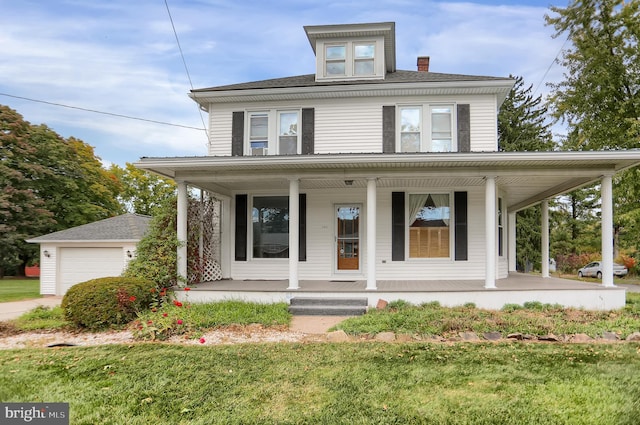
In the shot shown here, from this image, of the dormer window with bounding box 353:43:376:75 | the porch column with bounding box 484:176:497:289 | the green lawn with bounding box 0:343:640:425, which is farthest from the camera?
the dormer window with bounding box 353:43:376:75

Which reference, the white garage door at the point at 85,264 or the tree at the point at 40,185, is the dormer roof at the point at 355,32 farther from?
the tree at the point at 40,185

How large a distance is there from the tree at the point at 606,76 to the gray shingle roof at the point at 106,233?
18940 mm

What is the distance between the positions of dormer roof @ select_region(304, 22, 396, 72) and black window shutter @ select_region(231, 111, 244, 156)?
10.6 ft

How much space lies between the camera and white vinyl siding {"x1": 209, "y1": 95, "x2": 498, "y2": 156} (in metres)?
10.9

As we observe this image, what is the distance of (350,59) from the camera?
11992mm

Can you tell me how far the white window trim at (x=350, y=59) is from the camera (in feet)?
38.7

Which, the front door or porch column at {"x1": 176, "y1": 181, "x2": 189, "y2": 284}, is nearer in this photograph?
porch column at {"x1": 176, "y1": 181, "x2": 189, "y2": 284}

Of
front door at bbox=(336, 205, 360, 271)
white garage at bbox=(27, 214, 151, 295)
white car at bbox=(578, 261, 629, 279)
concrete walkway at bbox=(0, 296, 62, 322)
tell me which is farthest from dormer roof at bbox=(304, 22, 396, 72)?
white car at bbox=(578, 261, 629, 279)

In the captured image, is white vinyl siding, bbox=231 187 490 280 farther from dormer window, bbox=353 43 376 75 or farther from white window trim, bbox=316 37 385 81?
dormer window, bbox=353 43 376 75

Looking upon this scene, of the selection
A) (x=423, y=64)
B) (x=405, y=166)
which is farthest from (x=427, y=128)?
(x=423, y=64)

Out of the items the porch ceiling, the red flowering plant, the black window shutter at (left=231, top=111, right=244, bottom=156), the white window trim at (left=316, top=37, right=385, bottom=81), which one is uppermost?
the white window trim at (left=316, top=37, right=385, bottom=81)

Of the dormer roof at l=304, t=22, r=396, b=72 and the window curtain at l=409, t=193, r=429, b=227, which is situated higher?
the dormer roof at l=304, t=22, r=396, b=72

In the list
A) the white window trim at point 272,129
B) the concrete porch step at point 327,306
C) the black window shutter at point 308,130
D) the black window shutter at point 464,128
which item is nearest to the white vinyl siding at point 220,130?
the white window trim at point 272,129

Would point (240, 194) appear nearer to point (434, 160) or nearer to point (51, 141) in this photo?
point (434, 160)
